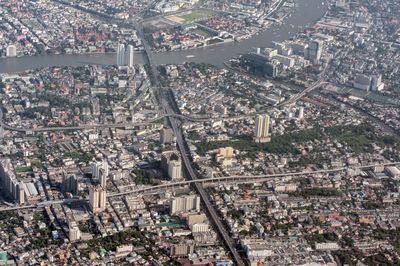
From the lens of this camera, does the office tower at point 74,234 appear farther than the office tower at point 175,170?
No

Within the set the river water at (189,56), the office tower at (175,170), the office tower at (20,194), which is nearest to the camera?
the office tower at (20,194)

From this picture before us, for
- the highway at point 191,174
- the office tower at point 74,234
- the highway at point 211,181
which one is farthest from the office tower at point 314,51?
the office tower at point 74,234

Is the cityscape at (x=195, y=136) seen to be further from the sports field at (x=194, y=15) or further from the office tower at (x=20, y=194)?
the sports field at (x=194, y=15)

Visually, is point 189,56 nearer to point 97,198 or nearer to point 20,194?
point 97,198

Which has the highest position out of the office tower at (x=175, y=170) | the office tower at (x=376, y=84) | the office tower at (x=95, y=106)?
the office tower at (x=376, y=84)

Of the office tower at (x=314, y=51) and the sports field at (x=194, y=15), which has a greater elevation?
the sports field at (x=194, y=15)

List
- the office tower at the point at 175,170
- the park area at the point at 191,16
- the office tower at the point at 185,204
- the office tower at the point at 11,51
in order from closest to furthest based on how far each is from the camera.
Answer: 1. the office tower at the point at 185,204
2. the office tower at the point at 175,170
3. the office tower at the point at 11,51
4. the park area at the point at 191,16
